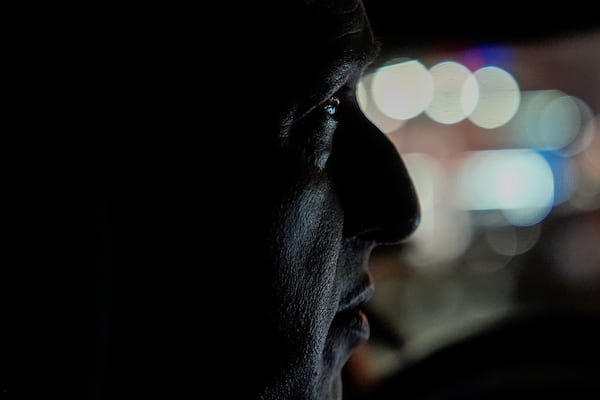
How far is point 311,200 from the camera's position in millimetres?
1133

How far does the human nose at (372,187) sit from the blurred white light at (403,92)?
747 cm

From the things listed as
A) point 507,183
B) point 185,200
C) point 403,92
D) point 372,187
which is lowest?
point 507,183

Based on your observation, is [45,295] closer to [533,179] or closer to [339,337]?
[339,337]

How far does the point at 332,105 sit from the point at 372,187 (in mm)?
124

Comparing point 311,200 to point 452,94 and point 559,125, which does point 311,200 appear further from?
point 559,125

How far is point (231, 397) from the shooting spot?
1.09m

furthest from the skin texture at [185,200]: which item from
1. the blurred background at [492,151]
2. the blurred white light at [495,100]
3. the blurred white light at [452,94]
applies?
the blurred white light at [495,100]

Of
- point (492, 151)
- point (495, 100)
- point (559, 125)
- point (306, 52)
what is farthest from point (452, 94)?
point (306, 52)

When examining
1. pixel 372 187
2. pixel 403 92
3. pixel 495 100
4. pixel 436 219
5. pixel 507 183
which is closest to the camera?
pixel 372 187

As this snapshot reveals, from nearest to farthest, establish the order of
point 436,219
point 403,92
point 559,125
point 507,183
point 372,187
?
1. point 372,187
2. point 403,92
3. point 436,219
4. point 507,183
5. point 559,125

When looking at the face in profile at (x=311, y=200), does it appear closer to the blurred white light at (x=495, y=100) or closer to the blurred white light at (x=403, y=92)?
the blurred white light at (x=403, y=92)

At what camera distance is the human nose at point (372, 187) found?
3.93ft

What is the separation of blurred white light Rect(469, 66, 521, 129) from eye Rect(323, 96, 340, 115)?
8473 millimetres

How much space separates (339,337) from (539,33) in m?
3.30
